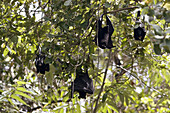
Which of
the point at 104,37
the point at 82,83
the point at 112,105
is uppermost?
the point at 104,37

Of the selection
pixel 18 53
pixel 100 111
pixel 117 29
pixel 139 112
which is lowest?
pixel 139 112

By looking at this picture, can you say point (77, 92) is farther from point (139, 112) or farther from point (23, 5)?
point (139, 112)

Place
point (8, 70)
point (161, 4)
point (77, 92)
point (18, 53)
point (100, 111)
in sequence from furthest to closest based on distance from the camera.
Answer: point (8, 70)
point (18, 53)
point (100, 111)
point (77, 92)
point (161, 4)

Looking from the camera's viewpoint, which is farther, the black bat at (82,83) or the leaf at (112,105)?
the leaf at (112,105)

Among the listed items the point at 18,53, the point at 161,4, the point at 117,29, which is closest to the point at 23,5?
the point at 18,53

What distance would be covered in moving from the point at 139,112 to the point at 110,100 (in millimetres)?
2115

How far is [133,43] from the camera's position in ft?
4.78

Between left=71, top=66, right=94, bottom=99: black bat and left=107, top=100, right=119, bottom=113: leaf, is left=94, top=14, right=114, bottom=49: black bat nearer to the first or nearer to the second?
left=71, top=66, right=94, bottom=99: black bat

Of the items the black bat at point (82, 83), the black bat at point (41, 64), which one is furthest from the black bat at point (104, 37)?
the black bat at point (41, 64)

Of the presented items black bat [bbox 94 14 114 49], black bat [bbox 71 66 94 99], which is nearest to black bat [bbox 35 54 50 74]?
black bat [bbox 71 66 94 99]

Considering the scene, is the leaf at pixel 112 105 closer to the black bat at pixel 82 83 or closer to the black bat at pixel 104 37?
the black bat at pixel 82 83

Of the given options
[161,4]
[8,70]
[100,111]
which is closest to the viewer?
[161,4]

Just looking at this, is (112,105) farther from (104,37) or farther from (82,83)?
(104,37)

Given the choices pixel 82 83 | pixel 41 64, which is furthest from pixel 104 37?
pixel 41 64
